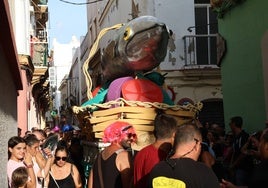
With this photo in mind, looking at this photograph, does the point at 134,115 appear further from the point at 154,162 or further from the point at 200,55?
the point at 200,55

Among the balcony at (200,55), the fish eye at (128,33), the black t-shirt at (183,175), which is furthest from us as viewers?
the balcony at (200,55)

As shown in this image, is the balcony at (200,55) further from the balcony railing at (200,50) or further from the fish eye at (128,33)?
the fish eye at (128,33)

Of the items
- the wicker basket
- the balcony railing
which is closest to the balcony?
the balcony railing

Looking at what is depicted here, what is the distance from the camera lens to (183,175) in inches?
134

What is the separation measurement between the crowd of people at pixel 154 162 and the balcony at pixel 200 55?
822 cm

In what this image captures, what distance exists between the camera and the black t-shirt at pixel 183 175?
11.1ft

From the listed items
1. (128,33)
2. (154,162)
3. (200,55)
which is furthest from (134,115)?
(200,55)

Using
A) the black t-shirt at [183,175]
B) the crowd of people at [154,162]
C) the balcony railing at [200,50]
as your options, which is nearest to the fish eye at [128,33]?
the crowd of people at [154,162]

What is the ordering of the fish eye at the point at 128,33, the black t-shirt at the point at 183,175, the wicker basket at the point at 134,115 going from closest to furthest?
the black t-shirt at the point at 183,175 < the wicker basket at the point at 134,115 < the fish eye at the point at 128,33

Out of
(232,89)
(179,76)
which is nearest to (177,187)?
(232,89)

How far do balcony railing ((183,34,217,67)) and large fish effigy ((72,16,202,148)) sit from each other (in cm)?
952

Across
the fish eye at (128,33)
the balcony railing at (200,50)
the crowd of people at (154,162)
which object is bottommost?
the crowd of people at (154,162)

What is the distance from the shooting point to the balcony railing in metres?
16.2

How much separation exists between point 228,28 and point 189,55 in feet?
20.1
